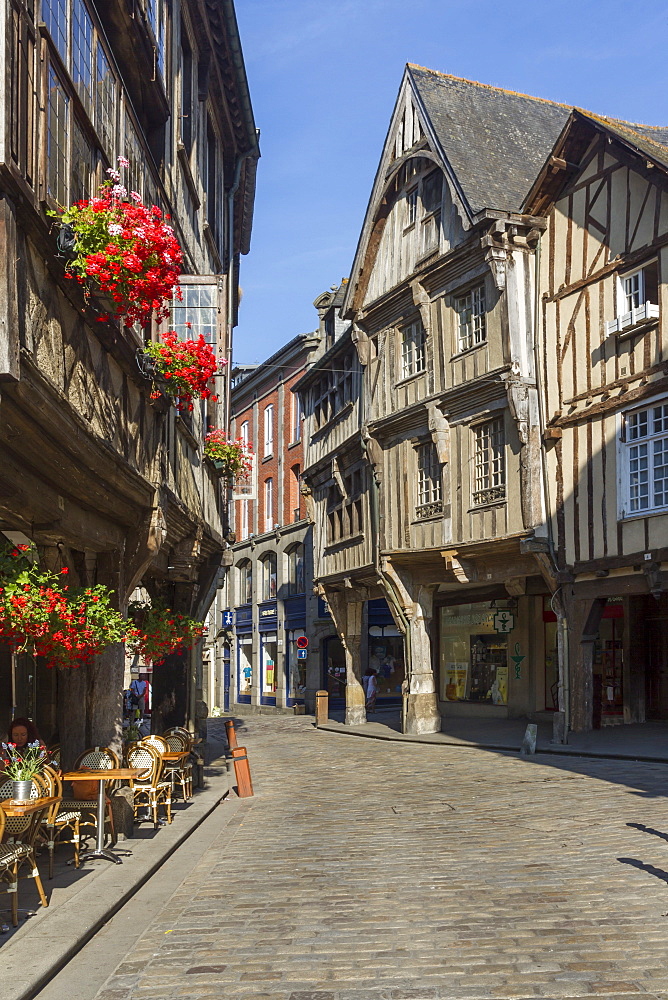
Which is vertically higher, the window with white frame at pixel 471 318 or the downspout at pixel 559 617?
the window with white frame at pixel 471 318

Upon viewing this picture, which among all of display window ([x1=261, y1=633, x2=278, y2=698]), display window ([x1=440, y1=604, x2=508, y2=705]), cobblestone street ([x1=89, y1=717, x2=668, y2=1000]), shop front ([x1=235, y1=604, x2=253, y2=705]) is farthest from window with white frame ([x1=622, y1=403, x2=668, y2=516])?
shop front ([x1=235, y1=604, x2=253, y2=705])

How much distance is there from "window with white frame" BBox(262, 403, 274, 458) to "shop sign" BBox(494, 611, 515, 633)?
19.8m

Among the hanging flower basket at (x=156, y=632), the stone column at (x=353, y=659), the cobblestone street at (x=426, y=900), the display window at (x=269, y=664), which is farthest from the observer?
the display window at (x=269, y=664)

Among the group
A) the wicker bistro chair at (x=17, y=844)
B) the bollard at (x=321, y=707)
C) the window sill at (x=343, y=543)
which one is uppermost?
the window sill at (x=343, y=543)

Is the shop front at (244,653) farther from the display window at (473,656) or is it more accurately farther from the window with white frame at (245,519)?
the display window at (473,656)

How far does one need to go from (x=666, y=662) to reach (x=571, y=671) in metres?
2.62

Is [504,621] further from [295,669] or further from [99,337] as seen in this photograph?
[99,337]

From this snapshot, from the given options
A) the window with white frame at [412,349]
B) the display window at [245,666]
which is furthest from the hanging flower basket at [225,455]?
the display window at [245,666]

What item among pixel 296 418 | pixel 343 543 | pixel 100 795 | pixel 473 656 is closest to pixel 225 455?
pixel 100 795

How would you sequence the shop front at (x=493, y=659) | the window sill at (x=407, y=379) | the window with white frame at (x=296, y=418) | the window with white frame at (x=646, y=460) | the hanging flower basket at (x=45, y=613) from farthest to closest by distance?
the window with white frame at (x=296, y=418)
the shop front at (x=493, y=659)
the window sill at (x=407, y=379)
the window with white frame at (x=646, y=460)
the hanging flower basket at (x=45, y=613)

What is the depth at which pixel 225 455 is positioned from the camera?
1622cm

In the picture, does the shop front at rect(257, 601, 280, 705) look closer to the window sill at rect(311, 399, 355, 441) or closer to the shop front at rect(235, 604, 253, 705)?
the shop front at rect(235, 604, 253, 705)

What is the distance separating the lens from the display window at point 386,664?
35875mm

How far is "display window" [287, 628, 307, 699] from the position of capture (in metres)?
37.8
